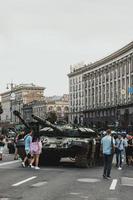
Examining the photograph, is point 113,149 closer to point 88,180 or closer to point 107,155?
point 107,155

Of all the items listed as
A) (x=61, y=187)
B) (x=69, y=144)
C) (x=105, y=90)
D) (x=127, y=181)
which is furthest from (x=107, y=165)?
(x=105, y=90)

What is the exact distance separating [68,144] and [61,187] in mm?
8054

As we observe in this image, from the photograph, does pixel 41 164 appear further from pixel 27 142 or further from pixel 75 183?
pixel 75 183

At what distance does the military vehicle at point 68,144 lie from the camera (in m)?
23.5

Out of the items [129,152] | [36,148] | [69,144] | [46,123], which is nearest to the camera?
[36,148]

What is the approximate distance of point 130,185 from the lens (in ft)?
55.3

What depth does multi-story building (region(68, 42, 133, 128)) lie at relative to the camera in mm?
120750

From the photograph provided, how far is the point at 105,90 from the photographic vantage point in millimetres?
143625

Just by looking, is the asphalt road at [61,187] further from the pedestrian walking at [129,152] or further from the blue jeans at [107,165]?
the pedestrian walking at [129,152]

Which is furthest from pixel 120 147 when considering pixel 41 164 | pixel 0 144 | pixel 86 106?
pixel 86 106

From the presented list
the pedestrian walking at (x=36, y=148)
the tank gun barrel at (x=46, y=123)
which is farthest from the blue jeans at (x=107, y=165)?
the tank gun barrel at (x=46, y=123)

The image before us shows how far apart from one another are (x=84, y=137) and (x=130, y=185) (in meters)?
9.29

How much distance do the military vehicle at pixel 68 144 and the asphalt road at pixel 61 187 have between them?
324cm

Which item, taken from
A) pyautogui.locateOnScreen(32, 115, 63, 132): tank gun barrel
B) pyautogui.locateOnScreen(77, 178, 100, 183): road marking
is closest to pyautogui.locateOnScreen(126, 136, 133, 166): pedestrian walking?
pyautogui.locateOnScreen(32, 115, 63, 132): tank gun barrel
